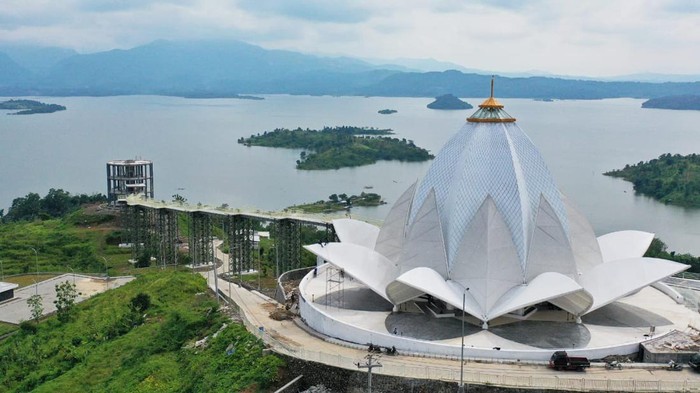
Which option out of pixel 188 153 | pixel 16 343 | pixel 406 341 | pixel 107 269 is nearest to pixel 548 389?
pixel 406 341

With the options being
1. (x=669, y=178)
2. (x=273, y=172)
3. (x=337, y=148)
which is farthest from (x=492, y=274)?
(x=337, y=148)

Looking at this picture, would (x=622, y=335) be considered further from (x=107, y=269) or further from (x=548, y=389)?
(x=107, y=269)

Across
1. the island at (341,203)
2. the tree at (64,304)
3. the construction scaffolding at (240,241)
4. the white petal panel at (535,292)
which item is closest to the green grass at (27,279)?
the tree at (64,304)

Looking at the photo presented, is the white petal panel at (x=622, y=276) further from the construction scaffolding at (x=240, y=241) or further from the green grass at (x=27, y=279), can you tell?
the green grass at (x=27, y=279)

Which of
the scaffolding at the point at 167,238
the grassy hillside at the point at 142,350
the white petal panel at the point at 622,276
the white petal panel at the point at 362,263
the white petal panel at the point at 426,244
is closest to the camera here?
the grassy hillside at the point at 142,350

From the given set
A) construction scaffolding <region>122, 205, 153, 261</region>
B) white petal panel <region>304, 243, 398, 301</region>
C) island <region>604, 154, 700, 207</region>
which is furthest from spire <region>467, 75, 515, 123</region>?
island <region>604, 154, 700, 207</region>

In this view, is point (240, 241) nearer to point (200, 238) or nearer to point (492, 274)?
point (200, 238)
